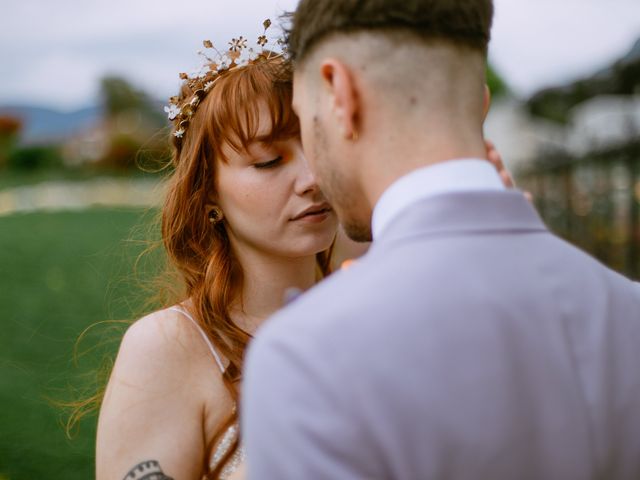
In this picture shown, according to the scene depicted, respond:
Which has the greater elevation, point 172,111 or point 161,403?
point 172,111

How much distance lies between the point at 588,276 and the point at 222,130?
1542 millimetres

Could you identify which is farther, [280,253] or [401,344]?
[280,253]

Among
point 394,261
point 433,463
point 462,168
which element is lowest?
point 433,463

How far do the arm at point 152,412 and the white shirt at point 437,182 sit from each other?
1206mm

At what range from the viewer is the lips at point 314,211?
8.64ft

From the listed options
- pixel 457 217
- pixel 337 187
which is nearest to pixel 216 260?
pixel 337 187

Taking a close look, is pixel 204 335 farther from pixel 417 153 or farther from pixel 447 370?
pixel 447 370

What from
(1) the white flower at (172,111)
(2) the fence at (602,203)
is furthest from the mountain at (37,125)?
(1) the white flower at (172,111)

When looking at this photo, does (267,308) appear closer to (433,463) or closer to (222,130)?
(222,130)

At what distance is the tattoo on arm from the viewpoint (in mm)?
2309

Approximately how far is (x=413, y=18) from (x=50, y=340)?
26.2 ft

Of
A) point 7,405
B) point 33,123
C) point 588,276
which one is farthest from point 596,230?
point 33,123

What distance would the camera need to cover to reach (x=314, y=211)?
2639 millimetres

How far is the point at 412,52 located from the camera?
148 centimetres
